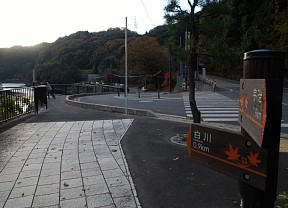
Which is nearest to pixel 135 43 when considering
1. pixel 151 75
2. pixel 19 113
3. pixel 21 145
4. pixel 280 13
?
pixel 151 75

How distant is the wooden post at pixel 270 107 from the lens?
179 centimetres

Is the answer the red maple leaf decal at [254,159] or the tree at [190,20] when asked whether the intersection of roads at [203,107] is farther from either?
the red maple leaf decal at [254,159]

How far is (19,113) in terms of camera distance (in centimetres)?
1018

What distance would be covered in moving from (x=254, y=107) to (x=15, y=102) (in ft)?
31.7

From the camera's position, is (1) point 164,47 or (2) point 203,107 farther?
(2) point 203,107

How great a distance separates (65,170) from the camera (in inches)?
181

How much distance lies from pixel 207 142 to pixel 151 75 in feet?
207

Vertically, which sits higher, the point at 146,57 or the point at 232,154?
the point at 146,57

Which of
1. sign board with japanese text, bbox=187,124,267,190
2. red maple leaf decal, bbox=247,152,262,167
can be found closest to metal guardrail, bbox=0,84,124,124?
sign board with japanese text, bbox=187,124,267,190

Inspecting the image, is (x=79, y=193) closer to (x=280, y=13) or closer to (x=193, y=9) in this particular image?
(x=193, y=9)

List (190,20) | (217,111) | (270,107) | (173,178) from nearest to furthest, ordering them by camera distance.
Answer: (270,107) < (173,178) < (190,20) < (217,111)

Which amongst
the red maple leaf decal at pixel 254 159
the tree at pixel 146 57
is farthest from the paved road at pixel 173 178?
the tree at pixel 146 57

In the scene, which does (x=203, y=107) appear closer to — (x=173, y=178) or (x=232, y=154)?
(x=173, y=178)

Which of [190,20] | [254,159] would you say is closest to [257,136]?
[254,159]
